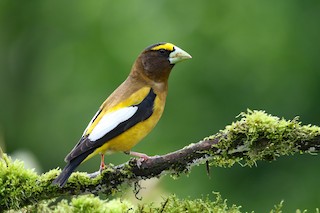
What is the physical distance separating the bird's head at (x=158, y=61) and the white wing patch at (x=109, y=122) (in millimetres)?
596

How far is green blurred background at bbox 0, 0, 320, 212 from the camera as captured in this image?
45.4ft

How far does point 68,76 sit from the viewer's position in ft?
57.1

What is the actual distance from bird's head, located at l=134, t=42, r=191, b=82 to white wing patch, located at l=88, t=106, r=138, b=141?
1.96 ft

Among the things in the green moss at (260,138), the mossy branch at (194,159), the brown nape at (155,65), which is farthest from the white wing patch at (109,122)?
the green moss at (260,138)

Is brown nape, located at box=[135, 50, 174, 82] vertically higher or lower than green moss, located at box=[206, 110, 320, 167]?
higher

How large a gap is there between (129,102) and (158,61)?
2.05 ft

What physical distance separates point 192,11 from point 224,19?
673 millimetres

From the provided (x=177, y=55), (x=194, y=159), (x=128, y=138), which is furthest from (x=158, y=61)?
(x=194, y=159)

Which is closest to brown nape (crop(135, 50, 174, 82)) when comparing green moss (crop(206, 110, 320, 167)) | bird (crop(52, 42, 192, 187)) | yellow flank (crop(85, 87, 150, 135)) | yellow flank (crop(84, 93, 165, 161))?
bird (crop(52, 42, 192, 187))

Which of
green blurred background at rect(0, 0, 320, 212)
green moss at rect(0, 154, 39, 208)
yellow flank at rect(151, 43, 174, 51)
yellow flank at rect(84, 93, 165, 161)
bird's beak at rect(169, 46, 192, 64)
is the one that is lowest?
green moss at rect(0, 154, 39, 208)

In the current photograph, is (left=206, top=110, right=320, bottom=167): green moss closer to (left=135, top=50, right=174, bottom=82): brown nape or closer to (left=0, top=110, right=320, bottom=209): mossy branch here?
(left=0, top=110, right=320, bottom=209): mossy branch

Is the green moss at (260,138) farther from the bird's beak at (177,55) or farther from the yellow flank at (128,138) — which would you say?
the bird's beak at (177,55)

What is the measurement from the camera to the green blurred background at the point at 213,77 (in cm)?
1384

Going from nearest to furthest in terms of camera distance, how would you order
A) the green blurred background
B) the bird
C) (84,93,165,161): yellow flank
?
the bird
(84,93,165,161): yellow flank
the green blurred background
